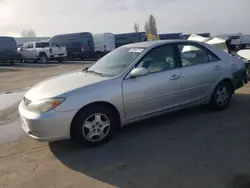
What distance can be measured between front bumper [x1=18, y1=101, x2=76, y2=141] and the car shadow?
1.15 ft

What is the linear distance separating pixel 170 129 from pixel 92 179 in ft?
6.24

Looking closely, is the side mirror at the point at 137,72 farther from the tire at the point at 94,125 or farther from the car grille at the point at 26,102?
the car grille at the point at 26,102

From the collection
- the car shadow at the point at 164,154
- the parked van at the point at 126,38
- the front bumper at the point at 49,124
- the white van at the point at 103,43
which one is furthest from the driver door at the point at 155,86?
the parked van at the point at 126,38

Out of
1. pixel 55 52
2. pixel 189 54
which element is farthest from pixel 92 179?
pixel 55 52

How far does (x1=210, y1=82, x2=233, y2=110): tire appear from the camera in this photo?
5.45m

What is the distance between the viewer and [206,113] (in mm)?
5492

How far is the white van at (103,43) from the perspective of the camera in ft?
83.0

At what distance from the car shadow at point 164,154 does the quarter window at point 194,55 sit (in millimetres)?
1058

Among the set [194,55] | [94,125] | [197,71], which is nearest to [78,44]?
[194,55]

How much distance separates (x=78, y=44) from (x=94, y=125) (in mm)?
20954

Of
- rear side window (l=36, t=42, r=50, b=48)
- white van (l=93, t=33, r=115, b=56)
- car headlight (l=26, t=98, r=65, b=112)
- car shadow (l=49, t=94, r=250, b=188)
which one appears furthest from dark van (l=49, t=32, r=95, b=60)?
car headlight (l=26, t=98, r=65, b=112)

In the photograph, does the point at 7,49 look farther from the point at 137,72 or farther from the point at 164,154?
the point at 164,154

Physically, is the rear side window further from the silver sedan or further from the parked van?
the silver sedan

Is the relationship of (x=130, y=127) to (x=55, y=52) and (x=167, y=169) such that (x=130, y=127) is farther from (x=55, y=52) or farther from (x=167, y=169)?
(x=55, y=52)
